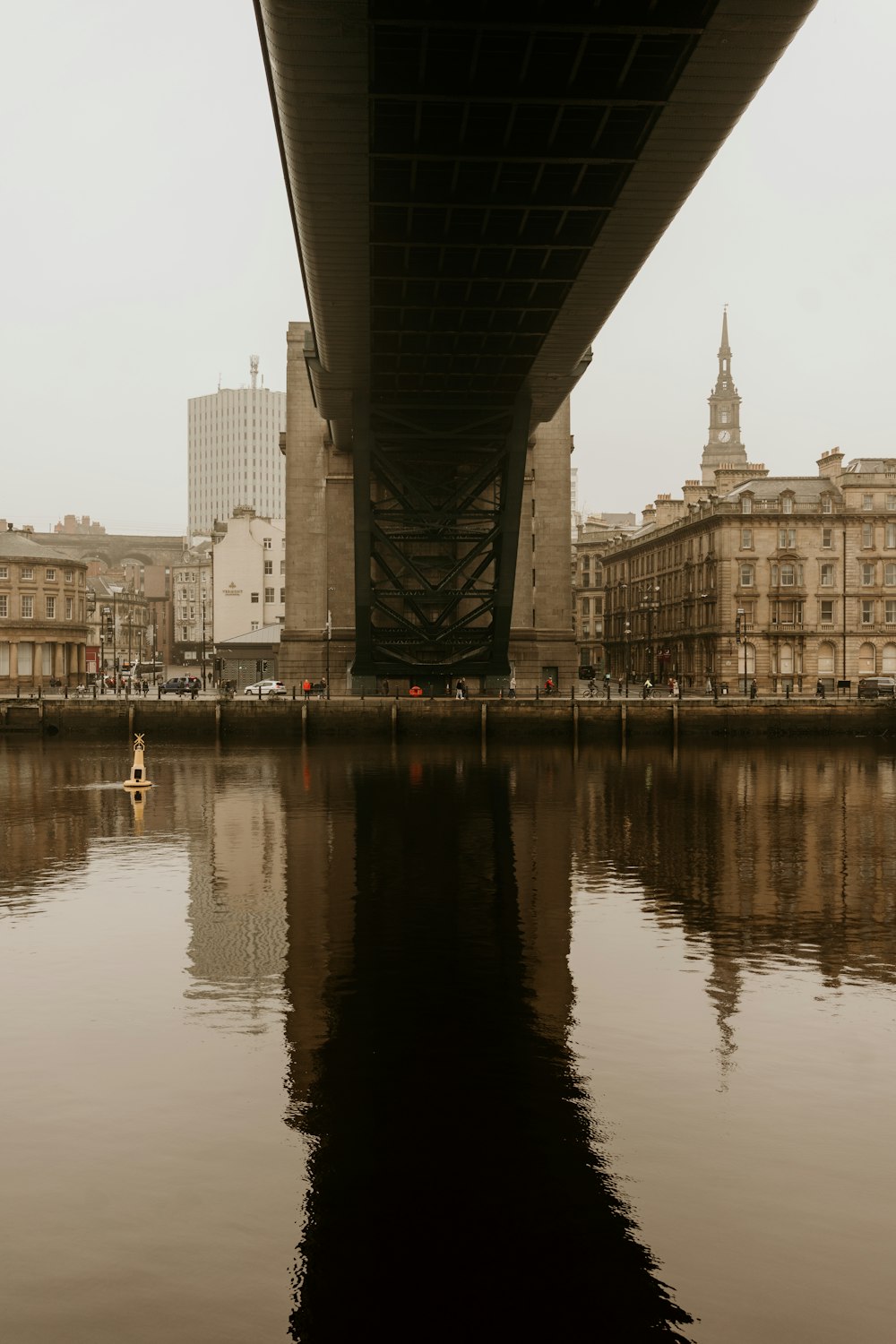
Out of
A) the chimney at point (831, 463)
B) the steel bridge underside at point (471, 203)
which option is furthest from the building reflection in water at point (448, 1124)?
the chimney at point (831, 463)

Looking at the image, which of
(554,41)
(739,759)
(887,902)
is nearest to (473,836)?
(887,902)

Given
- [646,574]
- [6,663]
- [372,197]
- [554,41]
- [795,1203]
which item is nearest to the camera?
[795,1203]

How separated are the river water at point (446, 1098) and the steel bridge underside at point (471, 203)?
16.3 metres

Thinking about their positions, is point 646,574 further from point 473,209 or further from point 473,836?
point 473,836

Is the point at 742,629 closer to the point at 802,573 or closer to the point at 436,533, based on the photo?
the point at 802,573

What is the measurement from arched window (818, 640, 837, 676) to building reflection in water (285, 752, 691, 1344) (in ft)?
204

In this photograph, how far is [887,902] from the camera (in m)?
21.9

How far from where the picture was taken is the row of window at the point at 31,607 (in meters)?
92.3

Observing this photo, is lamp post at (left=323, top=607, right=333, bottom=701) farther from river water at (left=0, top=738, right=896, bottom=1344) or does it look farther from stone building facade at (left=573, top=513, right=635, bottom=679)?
stone building facade at (left=573, top=513, right=635, bottom=679)

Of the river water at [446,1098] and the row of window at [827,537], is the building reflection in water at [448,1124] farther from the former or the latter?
the row of window at [827,537]

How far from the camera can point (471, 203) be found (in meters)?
36.3

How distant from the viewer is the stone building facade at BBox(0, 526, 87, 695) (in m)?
92.1

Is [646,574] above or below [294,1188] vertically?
above

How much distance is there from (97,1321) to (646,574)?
9970 cm
